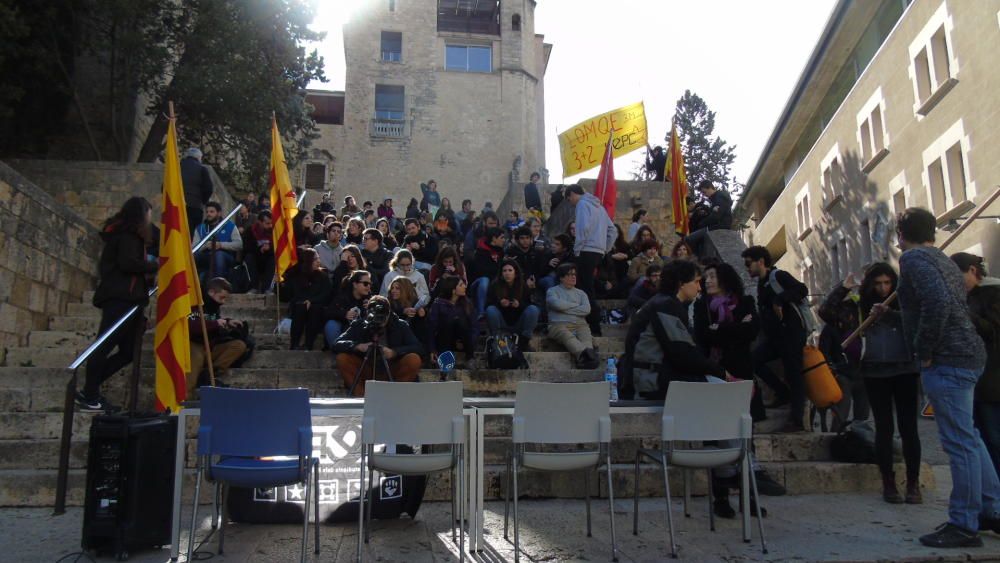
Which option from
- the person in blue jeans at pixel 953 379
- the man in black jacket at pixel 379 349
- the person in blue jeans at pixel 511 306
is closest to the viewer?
the person in blue jeans at pixel 953 379

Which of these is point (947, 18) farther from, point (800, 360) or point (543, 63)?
point (543, 63)

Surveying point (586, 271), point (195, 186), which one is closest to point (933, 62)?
point (586, 271)

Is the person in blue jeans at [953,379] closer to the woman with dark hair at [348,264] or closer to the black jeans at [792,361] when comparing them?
the black jeans at [792,361]

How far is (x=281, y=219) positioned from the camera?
9.39 meters

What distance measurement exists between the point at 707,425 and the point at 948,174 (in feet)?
41.4

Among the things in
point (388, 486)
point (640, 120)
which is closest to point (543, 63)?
point (640, 120)

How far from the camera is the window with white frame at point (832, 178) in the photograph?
2105 centimetres

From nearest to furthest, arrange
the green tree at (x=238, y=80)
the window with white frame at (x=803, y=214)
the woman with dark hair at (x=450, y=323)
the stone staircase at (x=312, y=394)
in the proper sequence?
the stone staircase at (x=312, y=394) < the woman with dark hair at (x=450, y=323) < the green tree at (x=238, y=80) < the window with white frame at (x=803, y=214)

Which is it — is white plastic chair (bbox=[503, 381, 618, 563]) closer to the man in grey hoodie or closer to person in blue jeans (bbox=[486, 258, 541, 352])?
person in blue jeans (bbox=[486, 258, 541, 352])

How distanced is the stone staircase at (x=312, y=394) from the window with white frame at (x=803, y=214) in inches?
735

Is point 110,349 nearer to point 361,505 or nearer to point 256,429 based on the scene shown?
point 256,429

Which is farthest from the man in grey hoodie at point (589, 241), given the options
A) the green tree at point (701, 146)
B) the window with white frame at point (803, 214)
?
the green tree at point (701, 146)

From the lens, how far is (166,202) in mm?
6145

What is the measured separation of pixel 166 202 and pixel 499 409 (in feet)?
11.4
